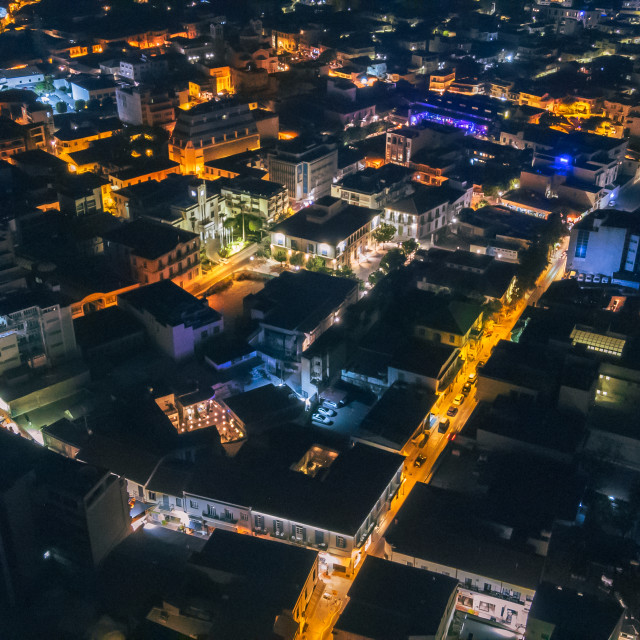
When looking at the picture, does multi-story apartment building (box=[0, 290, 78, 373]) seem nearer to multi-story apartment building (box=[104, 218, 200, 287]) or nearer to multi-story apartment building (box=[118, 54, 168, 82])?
multi-story apartment building (box=[104, 218, 200, 287])

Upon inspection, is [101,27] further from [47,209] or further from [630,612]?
[630,612]

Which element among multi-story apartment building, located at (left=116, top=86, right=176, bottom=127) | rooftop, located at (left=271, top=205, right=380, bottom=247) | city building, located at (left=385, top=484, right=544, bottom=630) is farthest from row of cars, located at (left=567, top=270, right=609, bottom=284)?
multi-story apartment building, located at (left=116, top=86, right=176, bottom=127)

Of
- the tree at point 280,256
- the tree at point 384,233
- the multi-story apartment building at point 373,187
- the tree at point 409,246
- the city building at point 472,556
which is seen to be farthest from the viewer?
the multi-story apartment building at point 373,187

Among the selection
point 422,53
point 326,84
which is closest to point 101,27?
point 326,84

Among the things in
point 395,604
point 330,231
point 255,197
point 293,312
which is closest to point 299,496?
point 395,604

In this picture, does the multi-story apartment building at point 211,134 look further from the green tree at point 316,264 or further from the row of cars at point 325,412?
the row of cars at point 325,412

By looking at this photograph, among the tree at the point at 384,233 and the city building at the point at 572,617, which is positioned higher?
the tree at the point at 384,233

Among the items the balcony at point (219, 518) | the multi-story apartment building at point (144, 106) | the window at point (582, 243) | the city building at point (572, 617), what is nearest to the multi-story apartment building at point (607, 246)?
the window at point (582, 243)
